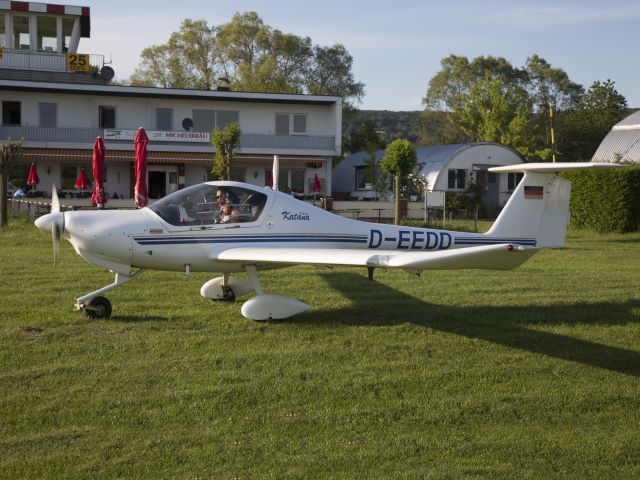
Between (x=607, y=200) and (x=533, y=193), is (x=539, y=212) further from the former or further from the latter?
(x=607, y=200)

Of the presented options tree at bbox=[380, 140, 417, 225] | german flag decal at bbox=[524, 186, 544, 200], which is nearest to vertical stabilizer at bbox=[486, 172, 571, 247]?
german flag decal at bbox=[524, 186, 544, 200]

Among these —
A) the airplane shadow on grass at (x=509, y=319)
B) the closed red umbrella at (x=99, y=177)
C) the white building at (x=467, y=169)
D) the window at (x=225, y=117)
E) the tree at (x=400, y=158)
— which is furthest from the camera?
the white building at (x=467, y=169)

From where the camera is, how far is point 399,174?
24.9 meters

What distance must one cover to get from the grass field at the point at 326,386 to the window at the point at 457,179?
29.0 m

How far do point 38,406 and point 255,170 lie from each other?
31.2 metres

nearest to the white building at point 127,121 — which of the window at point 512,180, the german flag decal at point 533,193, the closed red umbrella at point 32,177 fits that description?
the closed red umbrella at point 32,177

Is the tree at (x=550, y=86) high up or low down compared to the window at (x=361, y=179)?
up

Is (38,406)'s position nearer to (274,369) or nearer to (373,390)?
(274,369)

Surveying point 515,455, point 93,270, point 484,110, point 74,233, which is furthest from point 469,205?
point 515,455

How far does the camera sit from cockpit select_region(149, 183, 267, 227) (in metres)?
9.22

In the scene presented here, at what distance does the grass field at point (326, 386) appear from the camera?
194 inches

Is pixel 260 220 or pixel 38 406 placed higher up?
pixel 260 220

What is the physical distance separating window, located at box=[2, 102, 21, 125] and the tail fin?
29.8m

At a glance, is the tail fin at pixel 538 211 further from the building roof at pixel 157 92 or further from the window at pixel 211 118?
the window at pixel 211 118
